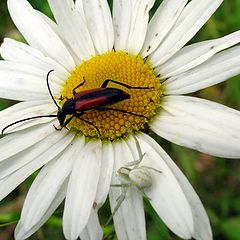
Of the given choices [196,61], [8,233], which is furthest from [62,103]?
[8,233]

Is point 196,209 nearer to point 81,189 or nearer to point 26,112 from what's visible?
point 81,189

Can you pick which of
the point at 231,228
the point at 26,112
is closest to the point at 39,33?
the point at 26,112

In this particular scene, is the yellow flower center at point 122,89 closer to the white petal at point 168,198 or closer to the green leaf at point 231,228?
the white petal at point 168,198

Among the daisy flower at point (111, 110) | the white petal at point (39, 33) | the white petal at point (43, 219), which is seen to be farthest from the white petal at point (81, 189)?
the white petal at point (39, 33)

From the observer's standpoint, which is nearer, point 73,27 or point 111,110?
point 111,110

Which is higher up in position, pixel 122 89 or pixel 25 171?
pixel 122 89
